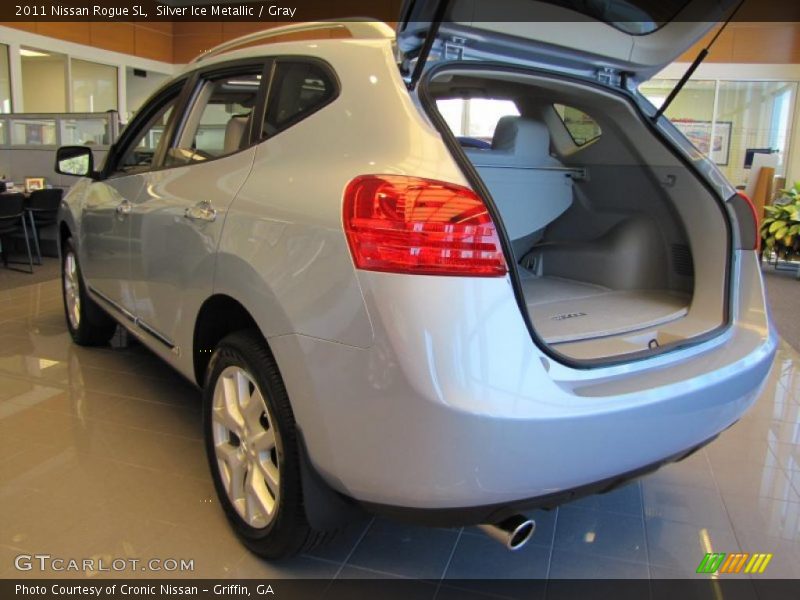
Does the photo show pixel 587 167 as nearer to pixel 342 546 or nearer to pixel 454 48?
pixel 454 48

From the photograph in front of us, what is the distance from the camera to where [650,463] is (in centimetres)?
144

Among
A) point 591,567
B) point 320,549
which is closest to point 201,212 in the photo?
point 320,549

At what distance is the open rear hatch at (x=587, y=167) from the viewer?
5.04 ft

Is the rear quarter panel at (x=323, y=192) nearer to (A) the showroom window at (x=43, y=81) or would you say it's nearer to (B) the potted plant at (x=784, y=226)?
(B) the potted plant at (x=784, y=226)

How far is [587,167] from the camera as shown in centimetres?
254

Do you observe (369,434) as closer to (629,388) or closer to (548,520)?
(629,388)

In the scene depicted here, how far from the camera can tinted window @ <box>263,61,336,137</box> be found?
1561 millimetres

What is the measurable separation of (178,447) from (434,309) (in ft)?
→ 5.16

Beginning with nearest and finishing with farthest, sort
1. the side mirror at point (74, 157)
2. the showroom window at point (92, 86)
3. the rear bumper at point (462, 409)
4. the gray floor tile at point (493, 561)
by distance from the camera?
the rear bumper at point (462, 409) → the gray floor tile at point (493, 561) → the side mirror at point (74, 157) → the showroom window at point (92, 86)

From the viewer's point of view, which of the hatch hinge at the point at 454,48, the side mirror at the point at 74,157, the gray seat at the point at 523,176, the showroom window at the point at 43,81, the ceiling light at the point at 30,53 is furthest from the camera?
the showroom window at the point at 43,81

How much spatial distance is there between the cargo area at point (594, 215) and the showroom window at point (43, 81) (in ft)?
32.0

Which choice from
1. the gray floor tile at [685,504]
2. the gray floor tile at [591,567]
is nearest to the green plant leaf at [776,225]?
the gray floor tile at [685,504]

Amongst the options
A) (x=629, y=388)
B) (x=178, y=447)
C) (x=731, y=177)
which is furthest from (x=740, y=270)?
(x=731, y=177)

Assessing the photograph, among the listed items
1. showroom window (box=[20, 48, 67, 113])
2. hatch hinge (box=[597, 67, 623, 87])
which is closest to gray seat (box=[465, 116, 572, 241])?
hatch hinge (box=[597, 67, 623, 87])
